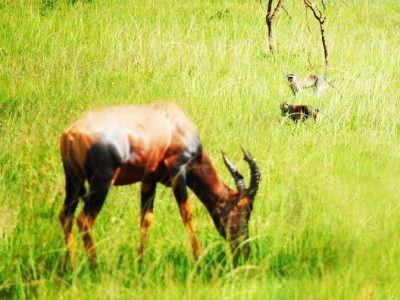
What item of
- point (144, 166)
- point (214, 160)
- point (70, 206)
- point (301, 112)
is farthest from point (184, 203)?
point (301, 112)

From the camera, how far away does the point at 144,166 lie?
3.06 metres

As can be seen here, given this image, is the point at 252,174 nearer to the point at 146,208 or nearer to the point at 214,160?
the point at 146,208

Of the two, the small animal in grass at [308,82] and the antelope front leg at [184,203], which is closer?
the antelope front leg at [184,203]

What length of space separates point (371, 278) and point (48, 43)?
679 cm

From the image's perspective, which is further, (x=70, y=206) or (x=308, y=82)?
(x=308, y=82)

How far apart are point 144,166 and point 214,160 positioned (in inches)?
75.5

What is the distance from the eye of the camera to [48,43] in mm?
9383

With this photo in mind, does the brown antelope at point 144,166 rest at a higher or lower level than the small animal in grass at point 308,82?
higher

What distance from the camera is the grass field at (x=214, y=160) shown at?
11.3ft

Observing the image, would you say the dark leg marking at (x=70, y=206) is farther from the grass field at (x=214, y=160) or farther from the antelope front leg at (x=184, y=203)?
the antelope front leg at (x=184, y=203)

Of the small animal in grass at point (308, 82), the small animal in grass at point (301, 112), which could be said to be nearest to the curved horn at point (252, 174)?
the small animal in grass at point (301, 112)

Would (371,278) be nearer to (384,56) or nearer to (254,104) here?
(254,104)

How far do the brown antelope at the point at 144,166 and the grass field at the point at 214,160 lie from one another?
0.22m

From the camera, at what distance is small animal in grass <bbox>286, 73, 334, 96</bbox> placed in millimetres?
8586
